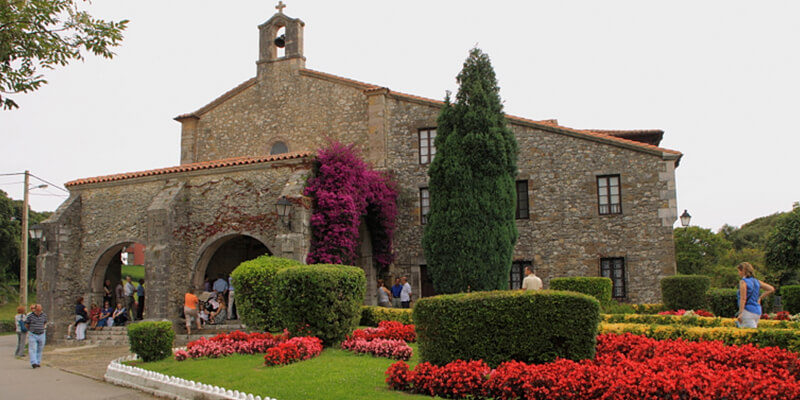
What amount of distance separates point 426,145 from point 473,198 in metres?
4.09

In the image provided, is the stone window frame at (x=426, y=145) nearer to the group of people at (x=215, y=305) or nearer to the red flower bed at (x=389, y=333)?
the group of people at (x=215, y=305)

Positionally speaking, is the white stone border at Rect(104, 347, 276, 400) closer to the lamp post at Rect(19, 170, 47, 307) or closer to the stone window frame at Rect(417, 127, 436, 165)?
the stone window frame at Rect(417, 127, 436, 165)

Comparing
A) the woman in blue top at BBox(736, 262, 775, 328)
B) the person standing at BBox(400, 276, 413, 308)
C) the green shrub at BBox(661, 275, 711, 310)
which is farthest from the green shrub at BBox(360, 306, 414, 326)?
the green shrub at BBox(661, 275, 711, 310)

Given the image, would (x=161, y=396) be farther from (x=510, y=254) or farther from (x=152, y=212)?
(x=510, y=254)

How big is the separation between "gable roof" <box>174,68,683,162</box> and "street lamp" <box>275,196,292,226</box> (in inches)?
269

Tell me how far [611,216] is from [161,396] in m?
14.7

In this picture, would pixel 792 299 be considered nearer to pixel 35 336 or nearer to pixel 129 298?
pixel 35 336

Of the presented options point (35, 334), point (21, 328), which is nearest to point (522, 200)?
point (35, 334)

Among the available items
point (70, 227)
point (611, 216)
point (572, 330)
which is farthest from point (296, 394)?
point (70, 227)

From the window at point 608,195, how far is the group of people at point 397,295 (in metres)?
6.77

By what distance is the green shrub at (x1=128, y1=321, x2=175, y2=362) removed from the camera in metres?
11.9

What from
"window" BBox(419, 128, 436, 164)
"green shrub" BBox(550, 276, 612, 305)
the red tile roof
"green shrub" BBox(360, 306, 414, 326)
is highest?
"window" BBox(419, 128, 436, 164)

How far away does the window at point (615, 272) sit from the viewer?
19.3 meters

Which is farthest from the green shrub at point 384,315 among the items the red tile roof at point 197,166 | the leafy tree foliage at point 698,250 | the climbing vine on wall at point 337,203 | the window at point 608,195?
the leafy tree foliage at point 698,250
